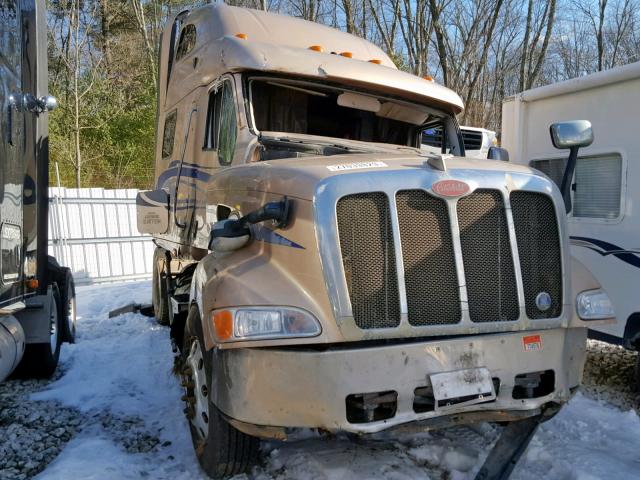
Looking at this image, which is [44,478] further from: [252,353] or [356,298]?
[356,298]

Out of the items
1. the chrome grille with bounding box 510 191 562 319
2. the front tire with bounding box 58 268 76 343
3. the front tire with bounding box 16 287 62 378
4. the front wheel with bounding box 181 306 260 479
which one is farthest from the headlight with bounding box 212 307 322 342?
the front tire with bounding box 58 268 76 343

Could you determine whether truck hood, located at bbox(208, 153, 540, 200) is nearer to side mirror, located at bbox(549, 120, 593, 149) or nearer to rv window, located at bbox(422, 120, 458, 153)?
side mirror, located at bbox(549, 120, 593, 149)

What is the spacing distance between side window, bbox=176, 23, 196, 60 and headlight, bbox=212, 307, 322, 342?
3.77 m

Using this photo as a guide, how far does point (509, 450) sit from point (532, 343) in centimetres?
73

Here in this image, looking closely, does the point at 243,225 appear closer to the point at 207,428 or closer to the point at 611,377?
the point at 207,428

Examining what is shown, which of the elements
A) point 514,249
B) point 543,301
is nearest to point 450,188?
point 514,249

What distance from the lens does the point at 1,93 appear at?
3.96 m

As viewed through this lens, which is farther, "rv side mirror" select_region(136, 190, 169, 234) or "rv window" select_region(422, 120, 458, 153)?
"rv side mirror" select_region(136, 190, 169, 234)

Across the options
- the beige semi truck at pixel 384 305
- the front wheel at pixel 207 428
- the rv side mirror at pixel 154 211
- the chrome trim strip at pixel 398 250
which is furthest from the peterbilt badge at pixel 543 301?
the rv side mirror at pixel 154 211

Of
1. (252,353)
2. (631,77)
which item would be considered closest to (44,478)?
(252,353)

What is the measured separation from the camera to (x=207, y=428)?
3172mm

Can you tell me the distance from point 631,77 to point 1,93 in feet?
16.6

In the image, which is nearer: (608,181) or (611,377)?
(608,181)

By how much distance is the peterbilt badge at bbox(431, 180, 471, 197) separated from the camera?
282cm
